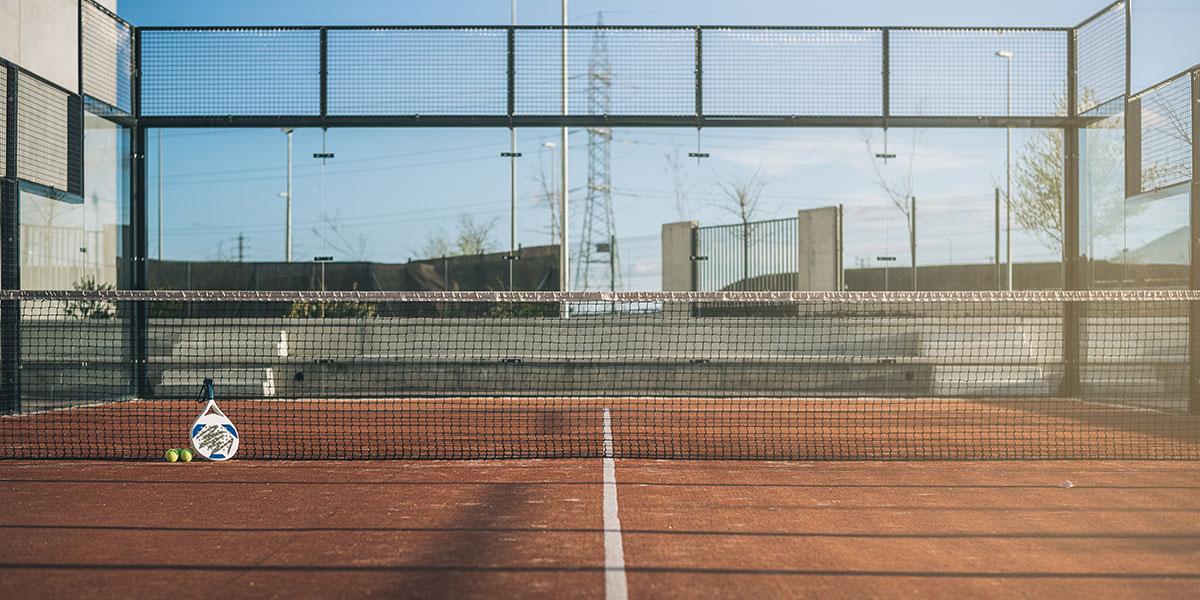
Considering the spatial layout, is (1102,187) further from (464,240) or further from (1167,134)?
(464,240)

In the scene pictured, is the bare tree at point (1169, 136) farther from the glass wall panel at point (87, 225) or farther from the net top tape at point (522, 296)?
the glass wall panel at point (87, 225)

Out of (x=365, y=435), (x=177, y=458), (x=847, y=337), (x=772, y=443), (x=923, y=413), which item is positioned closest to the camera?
(x=177, y=458)

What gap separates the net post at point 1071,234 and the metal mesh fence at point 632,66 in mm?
5508

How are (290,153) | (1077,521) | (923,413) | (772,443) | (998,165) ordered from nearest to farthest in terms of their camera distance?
(1077,521) < (772,443) < (923,413) < (290,153) < (998,165)

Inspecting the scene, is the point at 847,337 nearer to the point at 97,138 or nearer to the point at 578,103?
the point at 578,103

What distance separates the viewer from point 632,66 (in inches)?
530

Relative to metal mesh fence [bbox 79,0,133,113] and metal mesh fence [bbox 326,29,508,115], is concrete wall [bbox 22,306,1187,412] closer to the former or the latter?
metal mesh fence [bbox 326,29,508,115]

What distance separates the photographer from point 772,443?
10.1m

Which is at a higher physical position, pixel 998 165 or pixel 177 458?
pixel 998 165

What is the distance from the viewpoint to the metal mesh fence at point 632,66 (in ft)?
43.8

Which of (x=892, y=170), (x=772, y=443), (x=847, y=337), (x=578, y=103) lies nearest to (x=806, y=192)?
(x=892, y=170)

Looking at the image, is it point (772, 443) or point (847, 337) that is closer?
point (772, 443)

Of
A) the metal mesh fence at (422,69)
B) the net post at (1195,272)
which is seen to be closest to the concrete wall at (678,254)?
the metal mesh fence at (422,69)

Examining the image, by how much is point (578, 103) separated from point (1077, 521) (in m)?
11.2
